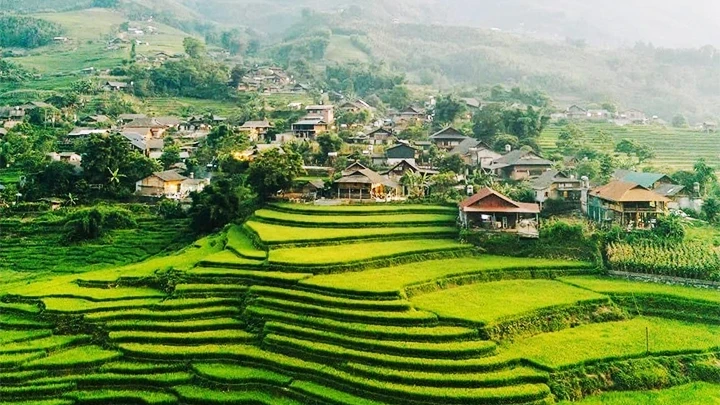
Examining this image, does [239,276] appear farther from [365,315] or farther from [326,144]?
[326,144]

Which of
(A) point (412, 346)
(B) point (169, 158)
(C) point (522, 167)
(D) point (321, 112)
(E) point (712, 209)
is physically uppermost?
(D) point (321, 112)

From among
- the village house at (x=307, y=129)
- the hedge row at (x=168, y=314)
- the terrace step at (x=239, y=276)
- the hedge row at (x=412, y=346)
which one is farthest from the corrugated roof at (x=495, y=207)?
the village house at (x=307, y=129)

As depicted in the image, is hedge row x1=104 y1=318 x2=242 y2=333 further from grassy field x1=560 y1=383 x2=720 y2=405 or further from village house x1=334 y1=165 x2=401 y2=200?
village house x1=334 y1=165 x2=401 y2=200

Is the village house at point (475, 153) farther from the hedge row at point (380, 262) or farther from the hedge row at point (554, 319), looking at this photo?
the hedge row at point (554, 319)

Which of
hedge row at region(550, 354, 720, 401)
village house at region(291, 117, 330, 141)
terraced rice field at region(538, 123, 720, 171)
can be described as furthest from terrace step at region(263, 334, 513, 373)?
village house at region(291, 117, 330, 141)

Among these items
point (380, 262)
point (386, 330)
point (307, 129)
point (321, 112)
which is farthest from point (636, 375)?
point (321, 112)
